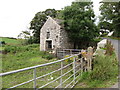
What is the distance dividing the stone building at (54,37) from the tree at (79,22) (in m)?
0.92

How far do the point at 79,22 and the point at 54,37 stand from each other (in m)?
3.96

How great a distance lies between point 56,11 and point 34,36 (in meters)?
7.63

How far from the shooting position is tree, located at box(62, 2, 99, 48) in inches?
602

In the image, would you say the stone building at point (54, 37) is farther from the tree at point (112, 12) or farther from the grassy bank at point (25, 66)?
the tree at point (112, 12)

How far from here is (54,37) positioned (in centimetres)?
1688

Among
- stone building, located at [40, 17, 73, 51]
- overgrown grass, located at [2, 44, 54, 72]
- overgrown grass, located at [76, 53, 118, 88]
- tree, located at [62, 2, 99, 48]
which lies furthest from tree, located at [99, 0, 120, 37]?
overgrown grass, located at [76, 53, 118, 88]

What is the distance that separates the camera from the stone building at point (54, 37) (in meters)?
16.3

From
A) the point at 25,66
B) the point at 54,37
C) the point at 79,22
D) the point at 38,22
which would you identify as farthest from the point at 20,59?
the point at 38,22

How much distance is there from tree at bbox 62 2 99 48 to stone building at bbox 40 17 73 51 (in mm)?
922

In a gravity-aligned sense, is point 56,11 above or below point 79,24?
above

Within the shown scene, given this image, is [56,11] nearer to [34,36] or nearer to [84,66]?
[34,36]

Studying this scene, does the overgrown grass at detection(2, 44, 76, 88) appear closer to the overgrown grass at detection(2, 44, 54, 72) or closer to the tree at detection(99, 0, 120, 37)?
the overgrown grass at detection(2, 44, 54, 72)

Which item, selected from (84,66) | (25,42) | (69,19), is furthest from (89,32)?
(25,42)

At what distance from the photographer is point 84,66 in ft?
14.3
